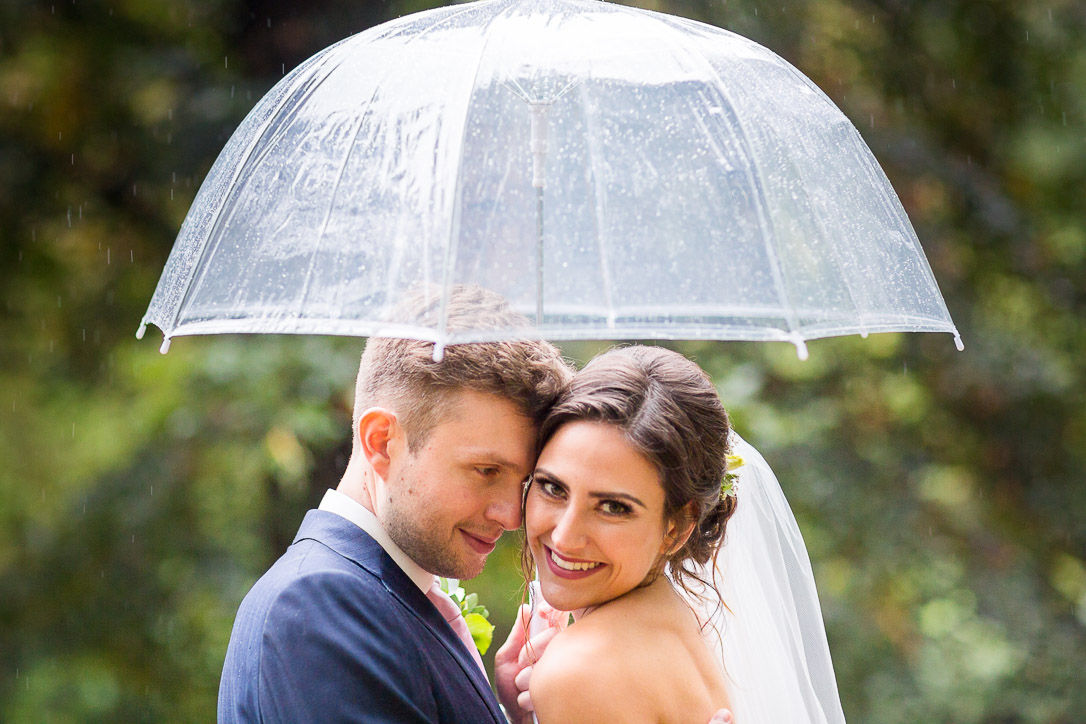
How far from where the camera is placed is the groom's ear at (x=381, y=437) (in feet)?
7.56

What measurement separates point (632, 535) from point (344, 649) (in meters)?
0.63

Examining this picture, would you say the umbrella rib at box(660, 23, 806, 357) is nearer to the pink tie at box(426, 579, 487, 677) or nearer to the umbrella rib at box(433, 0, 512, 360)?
A: the umbrella rib at box(433, 0, 512, 360)

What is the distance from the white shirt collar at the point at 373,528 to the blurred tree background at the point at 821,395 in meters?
3.33

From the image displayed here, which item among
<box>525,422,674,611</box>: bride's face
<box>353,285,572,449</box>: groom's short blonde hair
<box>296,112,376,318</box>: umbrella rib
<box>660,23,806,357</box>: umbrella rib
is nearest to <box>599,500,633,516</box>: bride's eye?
<box>525,422,674,611</box>: bride's face

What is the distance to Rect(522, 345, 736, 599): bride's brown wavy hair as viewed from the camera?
7.52ft

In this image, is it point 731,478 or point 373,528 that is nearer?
point 373,528

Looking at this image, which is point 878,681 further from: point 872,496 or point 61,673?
point 61,673

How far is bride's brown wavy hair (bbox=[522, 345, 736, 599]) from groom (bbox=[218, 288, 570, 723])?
0.30 ft

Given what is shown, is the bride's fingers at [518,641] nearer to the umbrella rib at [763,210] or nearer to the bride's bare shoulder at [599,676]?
the bride's bare shoulder at [599,676]

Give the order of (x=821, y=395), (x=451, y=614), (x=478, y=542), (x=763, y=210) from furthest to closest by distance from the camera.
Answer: (x=821, y=395) → (x=451, y=614) → (x=478, y=542) → (x=763, y=210)

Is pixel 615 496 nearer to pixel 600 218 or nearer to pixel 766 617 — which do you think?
pixel 600 218

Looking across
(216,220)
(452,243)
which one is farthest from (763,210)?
(216,220)

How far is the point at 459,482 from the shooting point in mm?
2270

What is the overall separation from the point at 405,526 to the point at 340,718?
42cm
